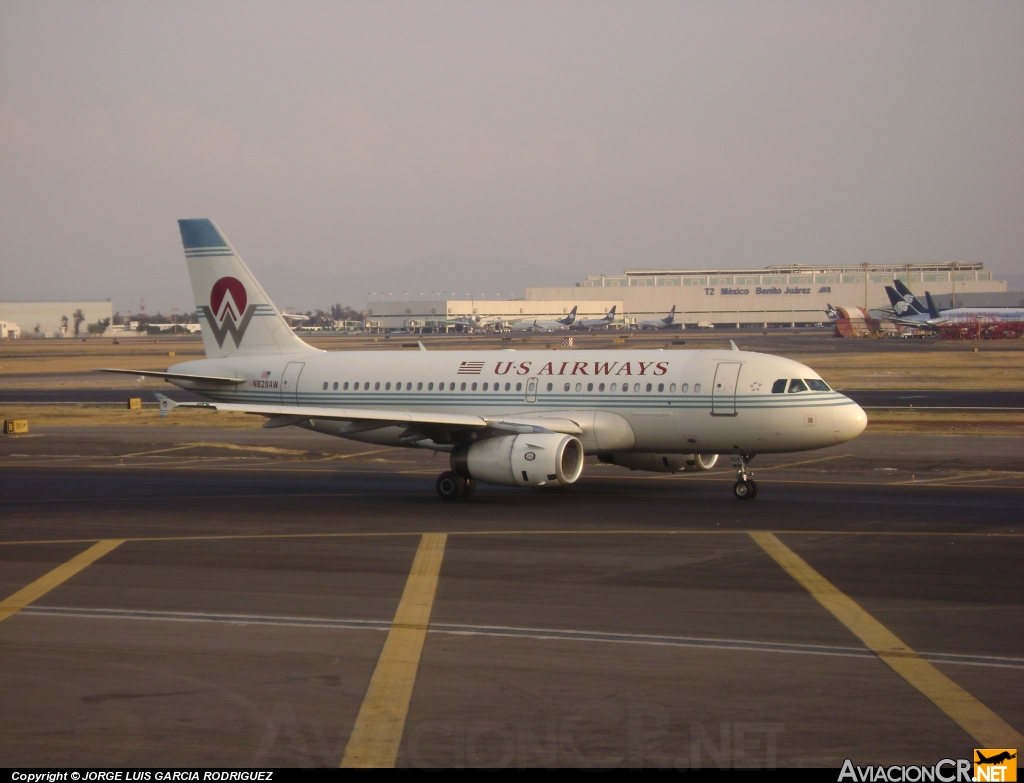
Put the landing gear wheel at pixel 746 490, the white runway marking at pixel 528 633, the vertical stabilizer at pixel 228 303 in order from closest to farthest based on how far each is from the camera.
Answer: the white runway marking at pixel 528 633, the landing gear wheel at pixel 746 490, the vertical stabilizer at pixel 228 303

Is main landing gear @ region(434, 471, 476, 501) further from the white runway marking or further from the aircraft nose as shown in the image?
the white runway marking

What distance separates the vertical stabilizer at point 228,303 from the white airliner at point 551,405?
0.98 meters

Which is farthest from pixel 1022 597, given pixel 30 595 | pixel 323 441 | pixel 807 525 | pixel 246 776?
pixel 323 441

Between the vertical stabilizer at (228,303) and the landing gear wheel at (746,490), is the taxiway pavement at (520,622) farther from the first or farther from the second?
the vertical stabilizer at (228,303)

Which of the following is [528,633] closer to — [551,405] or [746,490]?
[746,490]

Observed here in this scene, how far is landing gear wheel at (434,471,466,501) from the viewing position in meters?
30.3

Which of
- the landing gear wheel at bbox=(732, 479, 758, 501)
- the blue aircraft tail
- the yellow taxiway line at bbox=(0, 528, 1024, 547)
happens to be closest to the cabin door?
the landing gear wheel at bbox=(732, 479, 758, 501)

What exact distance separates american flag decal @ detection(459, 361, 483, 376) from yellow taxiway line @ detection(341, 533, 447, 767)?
13.0 m

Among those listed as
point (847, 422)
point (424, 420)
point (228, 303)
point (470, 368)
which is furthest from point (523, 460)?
point (228, 303)

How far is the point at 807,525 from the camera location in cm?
2531

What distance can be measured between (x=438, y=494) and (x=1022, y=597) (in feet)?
53.5

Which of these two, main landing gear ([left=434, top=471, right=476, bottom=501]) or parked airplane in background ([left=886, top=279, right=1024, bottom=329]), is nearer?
main landing gear ([left=434, top=471, right=476, bottom=501])

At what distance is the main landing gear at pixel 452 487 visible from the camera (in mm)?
30320

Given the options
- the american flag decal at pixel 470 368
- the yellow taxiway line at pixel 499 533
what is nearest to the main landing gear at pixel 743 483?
the yellow taxiway line at pixel 499 533
